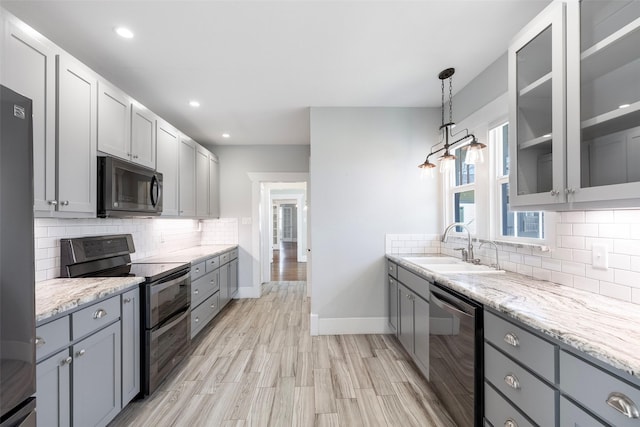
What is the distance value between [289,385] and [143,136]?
2500 mm

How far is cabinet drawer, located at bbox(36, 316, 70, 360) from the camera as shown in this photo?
1.18 metres

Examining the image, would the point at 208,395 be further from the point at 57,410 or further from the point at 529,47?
the point at 529,47

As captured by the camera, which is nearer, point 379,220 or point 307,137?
point 379,220

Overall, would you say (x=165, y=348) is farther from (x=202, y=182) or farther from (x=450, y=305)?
(x=202, y=182)

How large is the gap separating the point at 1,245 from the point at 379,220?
2.81 meters

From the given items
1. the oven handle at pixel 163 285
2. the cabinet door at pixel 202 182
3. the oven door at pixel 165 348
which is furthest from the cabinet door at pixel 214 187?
the oven door at pixel 165 348

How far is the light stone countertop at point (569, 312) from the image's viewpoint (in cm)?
83

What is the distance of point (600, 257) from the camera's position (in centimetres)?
141

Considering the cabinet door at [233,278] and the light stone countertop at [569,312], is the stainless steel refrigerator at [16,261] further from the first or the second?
the cabinet door at [233,278]

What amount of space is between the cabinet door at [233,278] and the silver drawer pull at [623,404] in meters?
3.98

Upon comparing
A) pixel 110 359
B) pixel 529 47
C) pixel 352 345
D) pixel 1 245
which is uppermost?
pixel 529 47

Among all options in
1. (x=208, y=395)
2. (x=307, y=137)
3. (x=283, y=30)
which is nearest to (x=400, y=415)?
Result: (x=208, y=395)

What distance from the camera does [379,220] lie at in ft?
10.2

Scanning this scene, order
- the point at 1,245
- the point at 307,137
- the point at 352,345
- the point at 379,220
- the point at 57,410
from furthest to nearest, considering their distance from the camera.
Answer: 1. the point at 307,137
2. the point at 379,220
3. the point at 352,345
4. the point at 57,410
5. the point at 1,245
